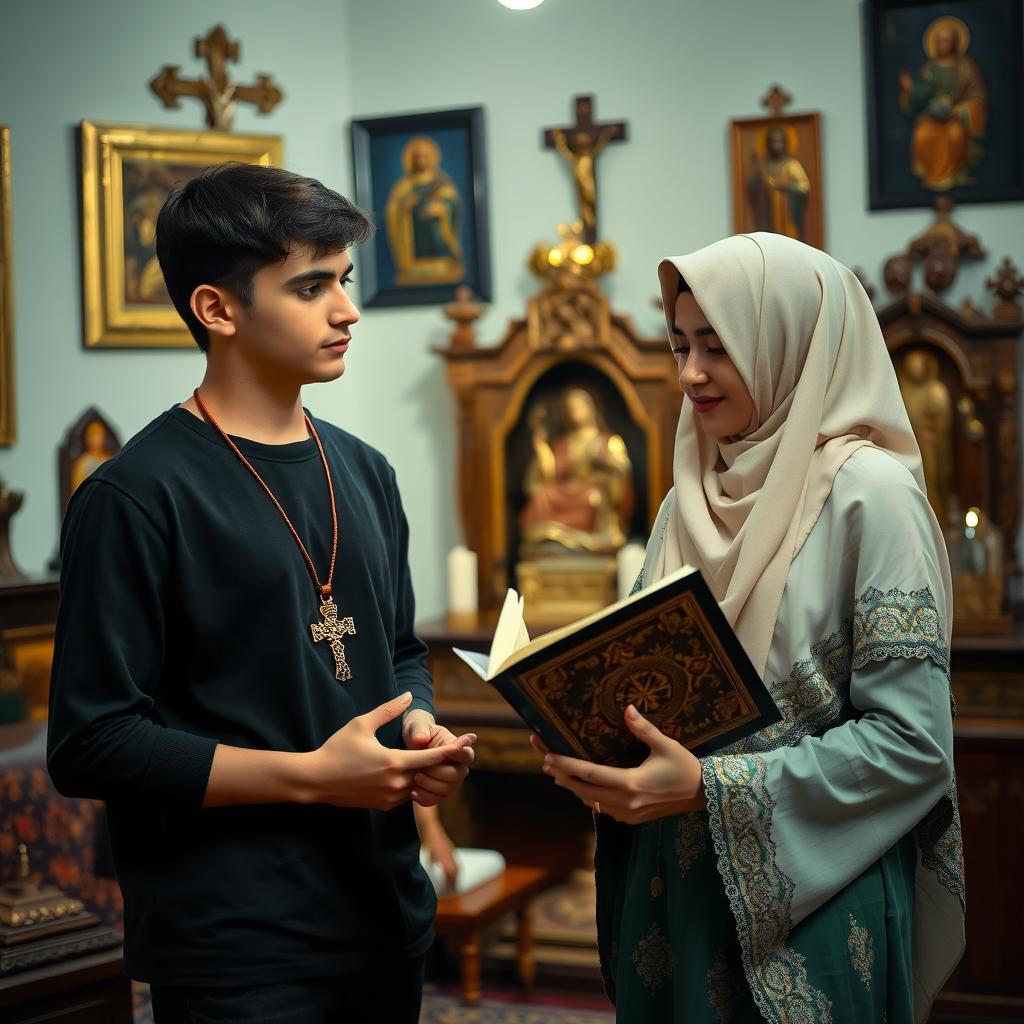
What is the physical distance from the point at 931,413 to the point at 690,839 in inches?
124

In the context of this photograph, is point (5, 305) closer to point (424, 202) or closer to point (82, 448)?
point (82, 448)

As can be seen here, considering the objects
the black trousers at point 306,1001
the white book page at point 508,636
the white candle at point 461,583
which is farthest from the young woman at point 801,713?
the white candle at point 461,583

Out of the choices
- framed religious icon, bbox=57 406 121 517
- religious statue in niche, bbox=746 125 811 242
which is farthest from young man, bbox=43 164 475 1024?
religious statue in niche, bbox=746 125 811 242

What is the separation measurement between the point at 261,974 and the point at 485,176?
407 cm

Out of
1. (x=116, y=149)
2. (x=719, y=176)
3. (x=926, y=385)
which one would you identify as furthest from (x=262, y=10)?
(x=926, y=385)

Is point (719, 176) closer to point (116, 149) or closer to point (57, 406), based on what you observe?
point (116, 149)

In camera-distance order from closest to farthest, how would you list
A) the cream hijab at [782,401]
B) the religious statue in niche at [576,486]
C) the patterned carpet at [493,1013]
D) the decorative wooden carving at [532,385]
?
1. the cream hijab at [782,401]
2. the patterned carpet at [493,1013]
3. the decorative wooden carving at [532,385]
4. the religious statue in niche at [576,486]

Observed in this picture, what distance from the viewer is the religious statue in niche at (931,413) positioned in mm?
4508

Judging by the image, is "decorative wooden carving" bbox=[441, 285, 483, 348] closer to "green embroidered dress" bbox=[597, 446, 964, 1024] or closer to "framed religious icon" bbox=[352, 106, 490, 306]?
"framed religious icon" bbox=[352, 106, 490, 306]

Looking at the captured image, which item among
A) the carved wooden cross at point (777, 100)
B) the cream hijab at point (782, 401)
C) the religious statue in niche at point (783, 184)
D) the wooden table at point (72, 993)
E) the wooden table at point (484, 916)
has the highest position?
the carved wooden cross at point (777, 100)

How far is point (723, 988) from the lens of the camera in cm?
167

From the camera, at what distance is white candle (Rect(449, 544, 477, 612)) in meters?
4.93

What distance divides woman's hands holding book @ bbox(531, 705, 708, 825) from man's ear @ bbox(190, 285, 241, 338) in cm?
71

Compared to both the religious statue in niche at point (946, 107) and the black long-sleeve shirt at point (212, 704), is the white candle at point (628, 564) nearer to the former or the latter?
the religious statue in niche at point (946, 107)
